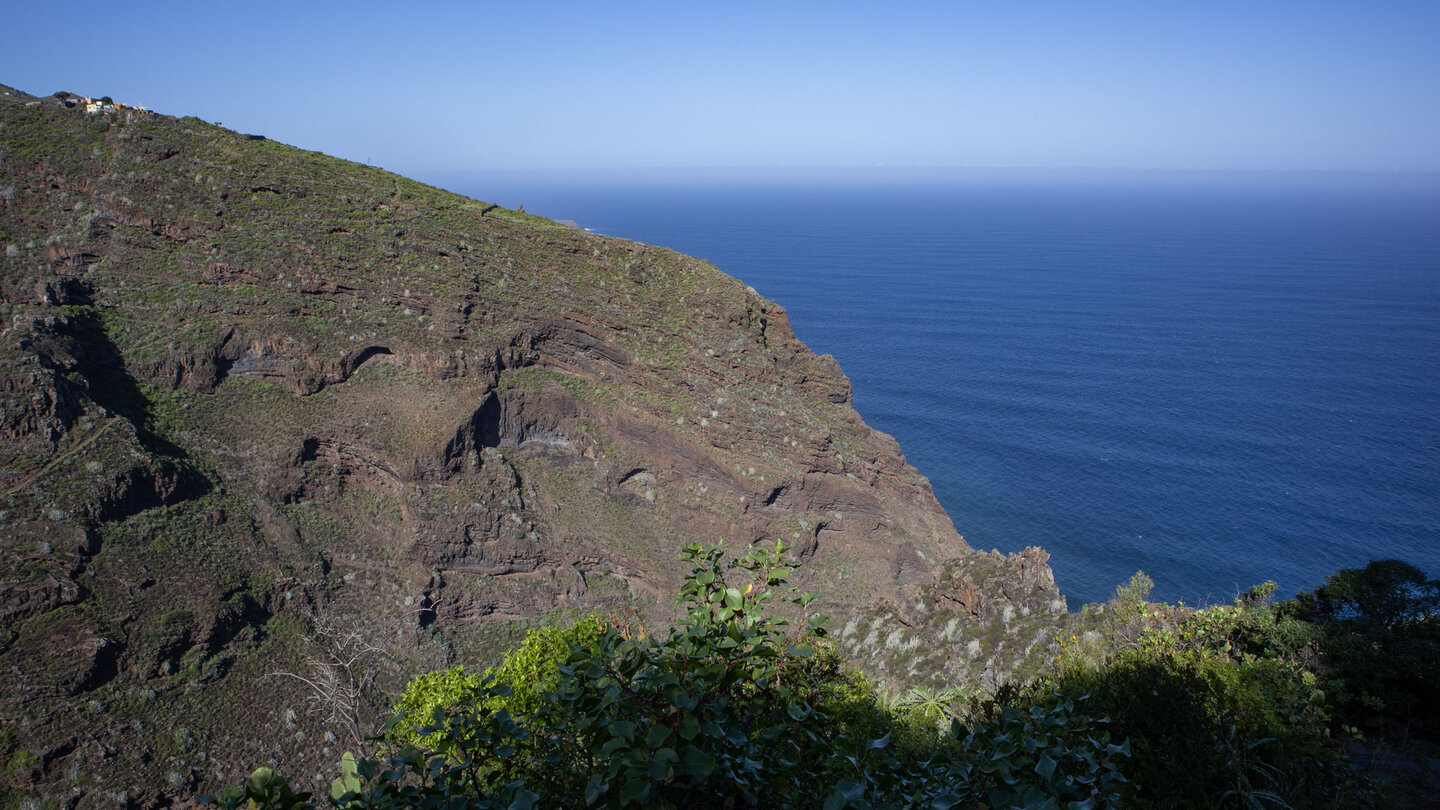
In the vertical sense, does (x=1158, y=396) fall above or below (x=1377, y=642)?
below

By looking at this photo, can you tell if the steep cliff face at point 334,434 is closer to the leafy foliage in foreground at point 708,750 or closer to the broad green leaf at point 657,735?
the leafy foliage in foreground at point 708,750

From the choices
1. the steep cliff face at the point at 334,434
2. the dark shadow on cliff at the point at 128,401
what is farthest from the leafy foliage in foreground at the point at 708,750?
the dark shadow on cliff at the point at 128,401

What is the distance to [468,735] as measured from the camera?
432 cm

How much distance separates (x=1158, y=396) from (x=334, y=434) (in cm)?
7156

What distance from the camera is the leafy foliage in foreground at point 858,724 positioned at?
11.4ft

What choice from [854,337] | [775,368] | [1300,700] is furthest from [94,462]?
[854,337]

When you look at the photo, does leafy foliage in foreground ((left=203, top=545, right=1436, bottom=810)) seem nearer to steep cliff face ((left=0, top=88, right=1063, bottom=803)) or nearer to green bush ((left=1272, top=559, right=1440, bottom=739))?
green bush ((left=1272, top=559, right=1440, bottom=739))

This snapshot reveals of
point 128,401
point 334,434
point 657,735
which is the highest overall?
point 657,735

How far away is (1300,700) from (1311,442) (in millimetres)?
64064

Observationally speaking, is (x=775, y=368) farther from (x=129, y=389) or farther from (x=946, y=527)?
(x=129, y=389)

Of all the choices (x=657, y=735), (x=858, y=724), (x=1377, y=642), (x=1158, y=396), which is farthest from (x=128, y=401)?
(x=1158, y=396)

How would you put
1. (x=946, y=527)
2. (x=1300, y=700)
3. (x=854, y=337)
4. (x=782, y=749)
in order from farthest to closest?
(x=854, y=337) < (x=946, y=527) < (x=1300, y=700) < (x=782, y=749)

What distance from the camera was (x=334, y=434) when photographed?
2572 centimetres

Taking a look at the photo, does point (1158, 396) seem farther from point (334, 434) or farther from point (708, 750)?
point (708, 750)
